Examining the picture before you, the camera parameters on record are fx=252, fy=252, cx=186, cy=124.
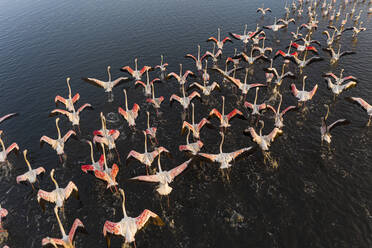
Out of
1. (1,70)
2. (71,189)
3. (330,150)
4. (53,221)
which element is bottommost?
(330,150)

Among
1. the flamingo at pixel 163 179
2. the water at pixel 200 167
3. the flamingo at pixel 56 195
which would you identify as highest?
the flamingo at pixel 56 195

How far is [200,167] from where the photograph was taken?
1798cm

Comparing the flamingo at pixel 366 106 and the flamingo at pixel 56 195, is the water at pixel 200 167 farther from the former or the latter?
the flamingo at pixel 56 195

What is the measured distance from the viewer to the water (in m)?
14.3

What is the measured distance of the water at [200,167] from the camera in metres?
14.3

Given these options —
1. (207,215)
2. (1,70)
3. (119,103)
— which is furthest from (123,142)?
(1,70)

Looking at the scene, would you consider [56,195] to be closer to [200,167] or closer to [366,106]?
[200,167]

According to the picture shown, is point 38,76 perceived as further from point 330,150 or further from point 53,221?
point 330,150

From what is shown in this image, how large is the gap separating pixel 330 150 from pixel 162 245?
46.0 ft

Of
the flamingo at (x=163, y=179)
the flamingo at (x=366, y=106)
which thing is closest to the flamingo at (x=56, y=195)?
the flamingo at (x=163, y=179)

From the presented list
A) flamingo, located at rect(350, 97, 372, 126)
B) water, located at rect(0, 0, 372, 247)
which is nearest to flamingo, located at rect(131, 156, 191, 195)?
water, located at rect(0, 0, 372, 247)

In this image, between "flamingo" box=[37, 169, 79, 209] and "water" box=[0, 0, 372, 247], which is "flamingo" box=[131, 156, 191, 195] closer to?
"water" box=[0, 0, 372, 247]

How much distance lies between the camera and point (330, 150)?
18922 millimetres

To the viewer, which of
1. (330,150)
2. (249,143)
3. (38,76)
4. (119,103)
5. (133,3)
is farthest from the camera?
(133,3)
